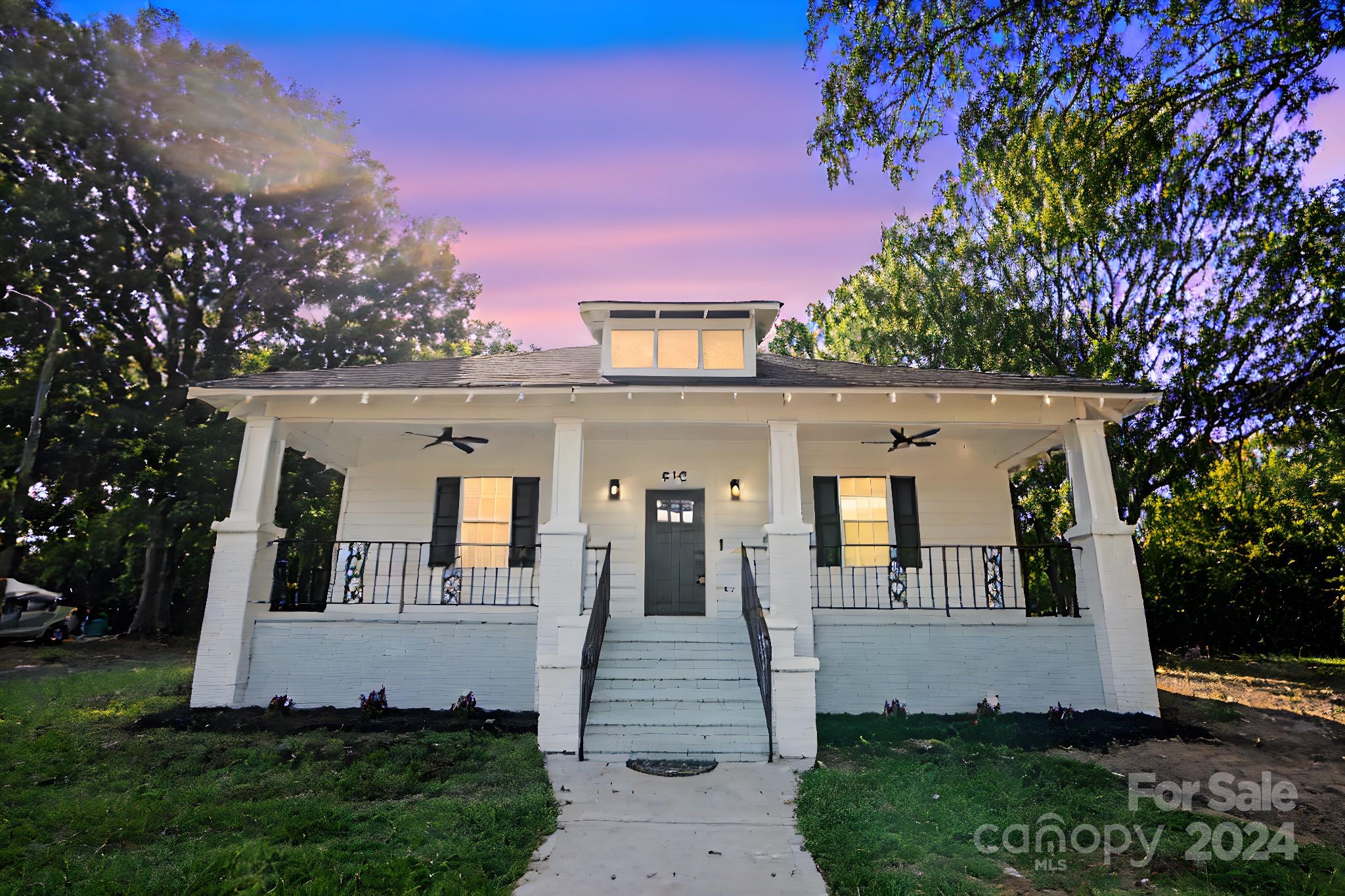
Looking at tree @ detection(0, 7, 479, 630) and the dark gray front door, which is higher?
tree @ detection(0, 7, 479, 630)

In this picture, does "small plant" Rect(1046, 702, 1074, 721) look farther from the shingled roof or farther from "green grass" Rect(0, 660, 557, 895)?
"green grass" Rect(0, 660, 557, 895)

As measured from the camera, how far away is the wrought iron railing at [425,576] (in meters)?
10.3

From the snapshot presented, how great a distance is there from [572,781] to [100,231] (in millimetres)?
19869

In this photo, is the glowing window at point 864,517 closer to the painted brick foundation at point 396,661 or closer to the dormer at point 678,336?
the dormer at point 678,336

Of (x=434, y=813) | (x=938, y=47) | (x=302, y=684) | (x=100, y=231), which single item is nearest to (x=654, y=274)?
(x=938, y=47)

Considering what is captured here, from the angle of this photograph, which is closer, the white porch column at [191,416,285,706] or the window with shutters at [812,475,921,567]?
the white porch column at [191,416,285,706]

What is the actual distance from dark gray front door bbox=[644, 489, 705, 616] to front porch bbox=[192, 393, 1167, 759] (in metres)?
0.03

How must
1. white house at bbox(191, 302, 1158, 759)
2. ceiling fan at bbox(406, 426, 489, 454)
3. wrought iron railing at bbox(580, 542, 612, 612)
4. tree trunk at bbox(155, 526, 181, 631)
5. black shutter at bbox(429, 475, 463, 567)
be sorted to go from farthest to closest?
1. tree trunk at bbox(155, 526, 181, 631)
2. black shutter at bbox(429, 475, 463, 567)
3. wrought iron railing at bbox(580, 542, 612, 612)
4. ceiling fan at bbox(406, 426, 489, 454)
5. white house at bbox(191, 302, 1158, 759)

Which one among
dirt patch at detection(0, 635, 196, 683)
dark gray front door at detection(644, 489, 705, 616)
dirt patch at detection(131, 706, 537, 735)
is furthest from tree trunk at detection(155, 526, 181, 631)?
dark gray front door at detection(644, 489, 705, 616)

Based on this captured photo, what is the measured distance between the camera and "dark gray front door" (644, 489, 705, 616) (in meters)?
10.5

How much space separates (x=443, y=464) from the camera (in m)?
11.2

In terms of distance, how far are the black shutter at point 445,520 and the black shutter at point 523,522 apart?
874 mm

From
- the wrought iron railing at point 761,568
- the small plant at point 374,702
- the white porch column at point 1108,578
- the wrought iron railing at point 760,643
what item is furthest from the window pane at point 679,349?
the small plant at point 374,702

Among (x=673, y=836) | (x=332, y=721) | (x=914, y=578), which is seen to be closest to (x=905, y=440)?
(x=914, y=578)
